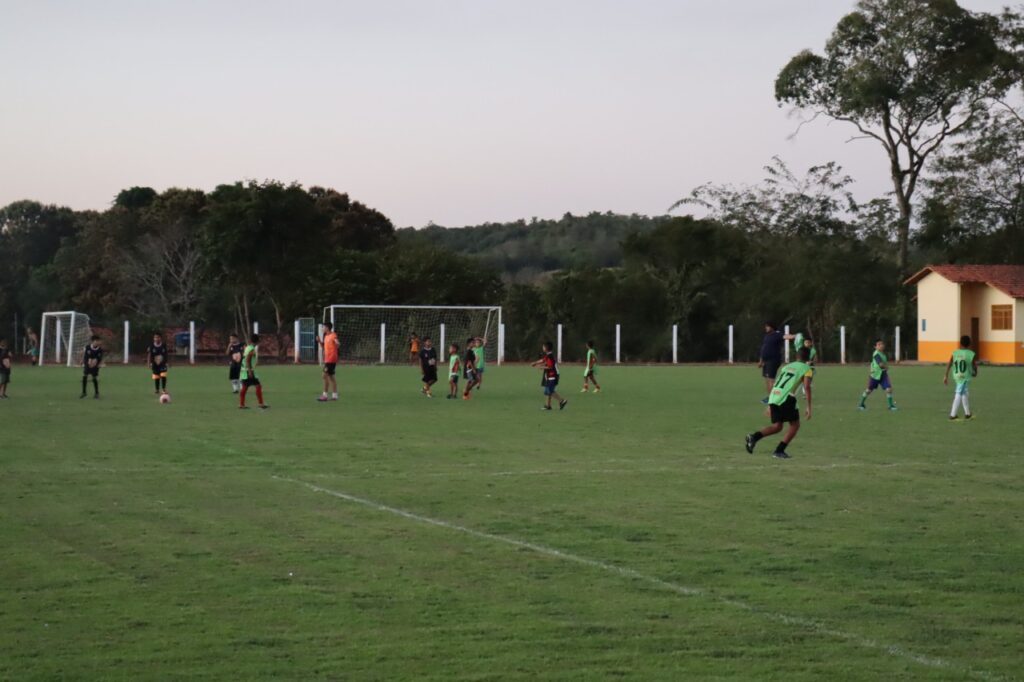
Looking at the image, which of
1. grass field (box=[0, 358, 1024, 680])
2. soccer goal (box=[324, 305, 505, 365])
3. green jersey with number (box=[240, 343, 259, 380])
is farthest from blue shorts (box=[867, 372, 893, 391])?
soccer goal (box=[324, 305, 505, 365])

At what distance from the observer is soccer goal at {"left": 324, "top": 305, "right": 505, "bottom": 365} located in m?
60.7

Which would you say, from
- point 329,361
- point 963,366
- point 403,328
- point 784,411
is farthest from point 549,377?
point 403,328

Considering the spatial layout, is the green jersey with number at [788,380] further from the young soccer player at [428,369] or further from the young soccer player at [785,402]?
the young soccer player at [428,369]

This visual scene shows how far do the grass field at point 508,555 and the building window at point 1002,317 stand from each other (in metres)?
41.8

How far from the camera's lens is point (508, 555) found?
33.1 feet

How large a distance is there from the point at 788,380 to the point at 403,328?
152ft

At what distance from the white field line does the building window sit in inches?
2066

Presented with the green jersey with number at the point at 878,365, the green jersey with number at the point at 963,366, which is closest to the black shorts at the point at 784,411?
the green jersey with number at the point at 963,366

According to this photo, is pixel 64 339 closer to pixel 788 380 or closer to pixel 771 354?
pixel 771 354

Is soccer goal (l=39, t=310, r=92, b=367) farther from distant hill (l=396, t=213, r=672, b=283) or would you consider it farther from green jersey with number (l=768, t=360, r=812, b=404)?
distant hill (l=396, t=213, r=672, b=283)

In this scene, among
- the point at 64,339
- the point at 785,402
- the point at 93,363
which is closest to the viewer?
the point at 785,402

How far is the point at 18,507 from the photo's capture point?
1255 centimetres

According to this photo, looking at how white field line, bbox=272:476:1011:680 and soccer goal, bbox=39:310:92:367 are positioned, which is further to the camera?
soccer goal, bbox=39:310:92:367

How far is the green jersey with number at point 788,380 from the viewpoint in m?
16.8
